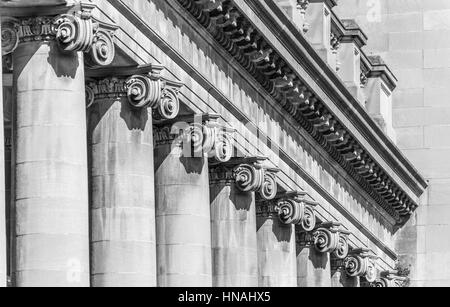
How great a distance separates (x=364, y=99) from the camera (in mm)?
91062

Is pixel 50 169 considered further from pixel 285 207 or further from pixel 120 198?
pixel 285 207

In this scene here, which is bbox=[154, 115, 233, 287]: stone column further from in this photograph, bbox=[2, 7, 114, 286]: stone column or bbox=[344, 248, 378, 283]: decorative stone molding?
bbox=[344, 248, 378, 283]: decorative stone molding

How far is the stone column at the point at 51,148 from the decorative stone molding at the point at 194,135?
9135 millimetres

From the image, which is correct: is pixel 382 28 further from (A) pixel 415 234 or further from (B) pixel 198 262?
(B) pixel 198 262

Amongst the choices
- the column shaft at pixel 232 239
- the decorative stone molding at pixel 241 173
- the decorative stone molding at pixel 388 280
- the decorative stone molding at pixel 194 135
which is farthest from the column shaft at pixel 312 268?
the decorative stone molding at pixel 194 135

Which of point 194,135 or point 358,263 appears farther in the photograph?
point 358,263

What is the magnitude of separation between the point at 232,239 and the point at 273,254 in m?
6.61

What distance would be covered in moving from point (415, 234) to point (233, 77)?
34157mm

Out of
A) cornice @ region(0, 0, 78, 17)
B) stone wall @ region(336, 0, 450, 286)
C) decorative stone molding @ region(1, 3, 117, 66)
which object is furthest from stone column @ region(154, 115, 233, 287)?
stone wall @ region(336, 0, 450, 286)

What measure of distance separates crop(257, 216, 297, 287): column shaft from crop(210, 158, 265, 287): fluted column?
15.4ft

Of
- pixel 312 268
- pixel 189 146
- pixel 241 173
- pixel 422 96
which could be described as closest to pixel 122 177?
pixel 189 146

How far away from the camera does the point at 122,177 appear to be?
55406 mm

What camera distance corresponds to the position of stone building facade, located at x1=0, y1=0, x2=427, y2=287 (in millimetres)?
50594
